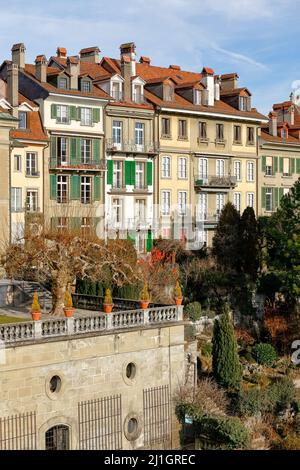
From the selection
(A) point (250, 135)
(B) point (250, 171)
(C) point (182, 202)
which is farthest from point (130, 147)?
(B) point (250, 171)

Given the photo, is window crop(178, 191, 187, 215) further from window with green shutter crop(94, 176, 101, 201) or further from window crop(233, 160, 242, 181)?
window with green shutter crop(94, 176, 101, 201)

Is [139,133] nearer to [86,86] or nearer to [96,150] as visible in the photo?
[96,150]

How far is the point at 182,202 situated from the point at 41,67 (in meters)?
14.0

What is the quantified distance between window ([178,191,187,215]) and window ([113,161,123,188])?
17.1 ft

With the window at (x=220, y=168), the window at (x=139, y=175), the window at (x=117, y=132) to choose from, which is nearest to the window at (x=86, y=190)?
the window at (x=117, y=132)

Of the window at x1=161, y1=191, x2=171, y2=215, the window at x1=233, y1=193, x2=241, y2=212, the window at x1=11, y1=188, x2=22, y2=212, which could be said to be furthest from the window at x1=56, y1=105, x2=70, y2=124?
the window at x1=233, y1=193, x2=241, y2=212

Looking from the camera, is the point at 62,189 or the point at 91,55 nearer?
the point at 62,189

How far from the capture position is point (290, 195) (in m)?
42.3

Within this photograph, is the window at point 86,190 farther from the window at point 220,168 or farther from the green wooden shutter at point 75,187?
the window at point 220,168

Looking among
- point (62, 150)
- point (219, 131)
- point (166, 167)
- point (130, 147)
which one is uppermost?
point (219, 131)

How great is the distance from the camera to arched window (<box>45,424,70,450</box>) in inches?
1049

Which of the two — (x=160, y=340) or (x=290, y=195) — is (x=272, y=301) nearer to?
(x=290, y=195)

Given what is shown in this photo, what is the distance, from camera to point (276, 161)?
63562mm

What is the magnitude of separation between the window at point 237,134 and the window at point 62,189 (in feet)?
51.6
